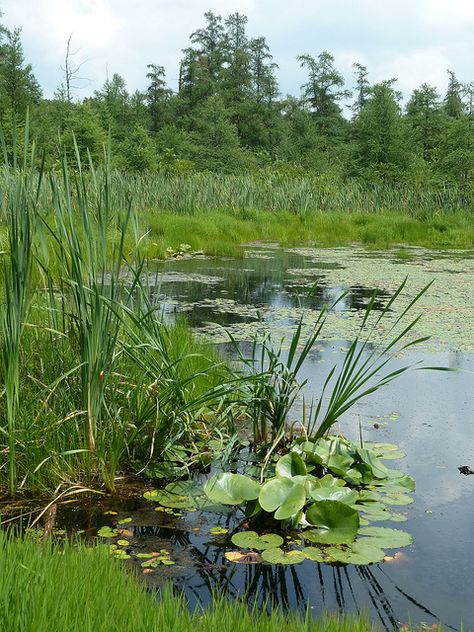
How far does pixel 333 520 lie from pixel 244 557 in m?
0.32

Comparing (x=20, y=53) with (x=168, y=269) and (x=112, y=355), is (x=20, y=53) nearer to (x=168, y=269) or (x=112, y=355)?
(x=168, y=269)

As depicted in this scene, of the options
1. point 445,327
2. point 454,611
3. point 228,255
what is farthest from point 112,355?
point 228,255

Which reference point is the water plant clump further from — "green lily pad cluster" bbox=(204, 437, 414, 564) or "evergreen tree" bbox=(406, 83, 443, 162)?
"evergreen tree" bbox=(406, 83, 443, 162)

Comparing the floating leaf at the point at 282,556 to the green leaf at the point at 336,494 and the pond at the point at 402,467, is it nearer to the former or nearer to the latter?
the pond at the point at 402,467

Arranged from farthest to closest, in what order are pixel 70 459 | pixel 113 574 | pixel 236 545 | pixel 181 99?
pixel 181 99, pixel 70 459, pixel 236 545, pixel 113 574

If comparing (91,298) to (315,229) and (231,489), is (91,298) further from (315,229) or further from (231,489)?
(315,229)

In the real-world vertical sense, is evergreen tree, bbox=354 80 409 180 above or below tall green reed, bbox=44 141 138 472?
above

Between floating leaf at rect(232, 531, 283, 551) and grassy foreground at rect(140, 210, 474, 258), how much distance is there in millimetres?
8645

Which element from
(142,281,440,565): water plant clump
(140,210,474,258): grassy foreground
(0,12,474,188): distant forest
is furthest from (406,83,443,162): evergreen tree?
(142,281,440,565): water plant clump

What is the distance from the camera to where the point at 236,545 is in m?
2.16

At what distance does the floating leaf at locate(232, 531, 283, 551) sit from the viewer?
2.13 metres

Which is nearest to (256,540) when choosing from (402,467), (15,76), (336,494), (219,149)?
(336,494)

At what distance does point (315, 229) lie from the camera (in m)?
13.3

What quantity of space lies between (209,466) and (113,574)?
121 centimetres
